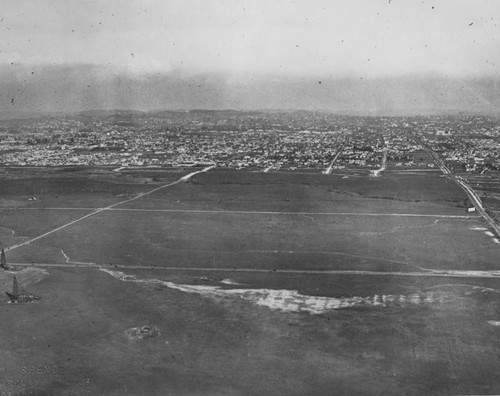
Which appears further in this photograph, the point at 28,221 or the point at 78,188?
the point at 78,188

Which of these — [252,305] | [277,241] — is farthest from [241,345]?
[277,241]

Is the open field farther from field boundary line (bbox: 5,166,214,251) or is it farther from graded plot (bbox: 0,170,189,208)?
graded plot (bbox: 0,170,189,208)

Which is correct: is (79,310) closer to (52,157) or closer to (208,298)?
(208,298)

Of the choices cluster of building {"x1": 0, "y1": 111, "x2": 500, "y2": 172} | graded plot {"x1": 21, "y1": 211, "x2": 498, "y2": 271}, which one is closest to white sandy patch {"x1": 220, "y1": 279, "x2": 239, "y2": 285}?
graded plot {"x1": 21, "y1": 211, "x2": 498, "y2": 271}

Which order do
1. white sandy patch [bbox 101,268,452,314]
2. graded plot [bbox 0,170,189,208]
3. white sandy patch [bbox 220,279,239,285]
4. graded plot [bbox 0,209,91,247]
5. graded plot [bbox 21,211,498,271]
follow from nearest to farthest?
white sandy patch [bbox 101,268,452,314] < white sandy patch [bbox 220,279,239,285] < graded plot [bbox 21,211,498,271] < graded plot [bbox 0,209,91,247] < graded plot [bbox 0,170,189,208]

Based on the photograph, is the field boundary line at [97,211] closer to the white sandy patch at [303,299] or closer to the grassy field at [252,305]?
the grassy field at [252,305]

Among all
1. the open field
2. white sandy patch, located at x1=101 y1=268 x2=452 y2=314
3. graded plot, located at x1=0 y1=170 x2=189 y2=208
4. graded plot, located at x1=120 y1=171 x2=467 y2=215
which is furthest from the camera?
graded plot, located at x1=0 y1=170 x2=189 y2=208

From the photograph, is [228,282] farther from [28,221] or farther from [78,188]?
[78,188]
